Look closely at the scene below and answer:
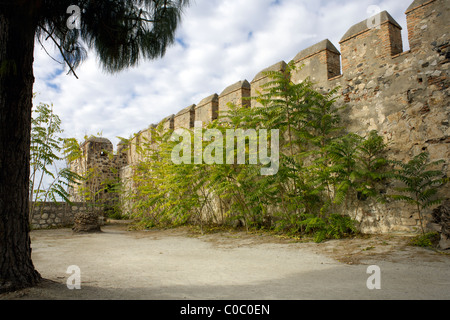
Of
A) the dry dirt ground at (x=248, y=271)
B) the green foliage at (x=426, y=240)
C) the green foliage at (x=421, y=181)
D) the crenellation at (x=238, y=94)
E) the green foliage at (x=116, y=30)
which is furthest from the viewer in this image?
the crenellation at (x=238, y=94)

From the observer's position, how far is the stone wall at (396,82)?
4875 mm

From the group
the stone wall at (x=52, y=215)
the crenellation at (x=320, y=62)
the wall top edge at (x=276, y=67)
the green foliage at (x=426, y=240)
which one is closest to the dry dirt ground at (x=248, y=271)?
the green foliage at (x=426, y=240)

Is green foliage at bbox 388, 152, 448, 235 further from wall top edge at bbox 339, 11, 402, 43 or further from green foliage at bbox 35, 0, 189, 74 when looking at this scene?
green foliage at bbox 35, 0, 189, 74

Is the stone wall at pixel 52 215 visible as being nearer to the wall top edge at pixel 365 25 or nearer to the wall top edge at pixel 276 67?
the wall top edge at pixel 276 67

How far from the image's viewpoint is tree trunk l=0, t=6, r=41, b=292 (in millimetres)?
2520

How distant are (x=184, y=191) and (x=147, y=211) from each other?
108 inches

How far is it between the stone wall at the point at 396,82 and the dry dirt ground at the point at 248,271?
4.68 ft

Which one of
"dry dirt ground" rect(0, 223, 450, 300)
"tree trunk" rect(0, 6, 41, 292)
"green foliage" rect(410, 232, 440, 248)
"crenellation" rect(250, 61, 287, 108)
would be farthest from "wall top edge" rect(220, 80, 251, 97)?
"tree trunk" rect(0, 6, 41, 292)

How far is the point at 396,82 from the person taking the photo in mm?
5383

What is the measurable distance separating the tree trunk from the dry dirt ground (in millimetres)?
244

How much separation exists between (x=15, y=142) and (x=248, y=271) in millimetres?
2627
